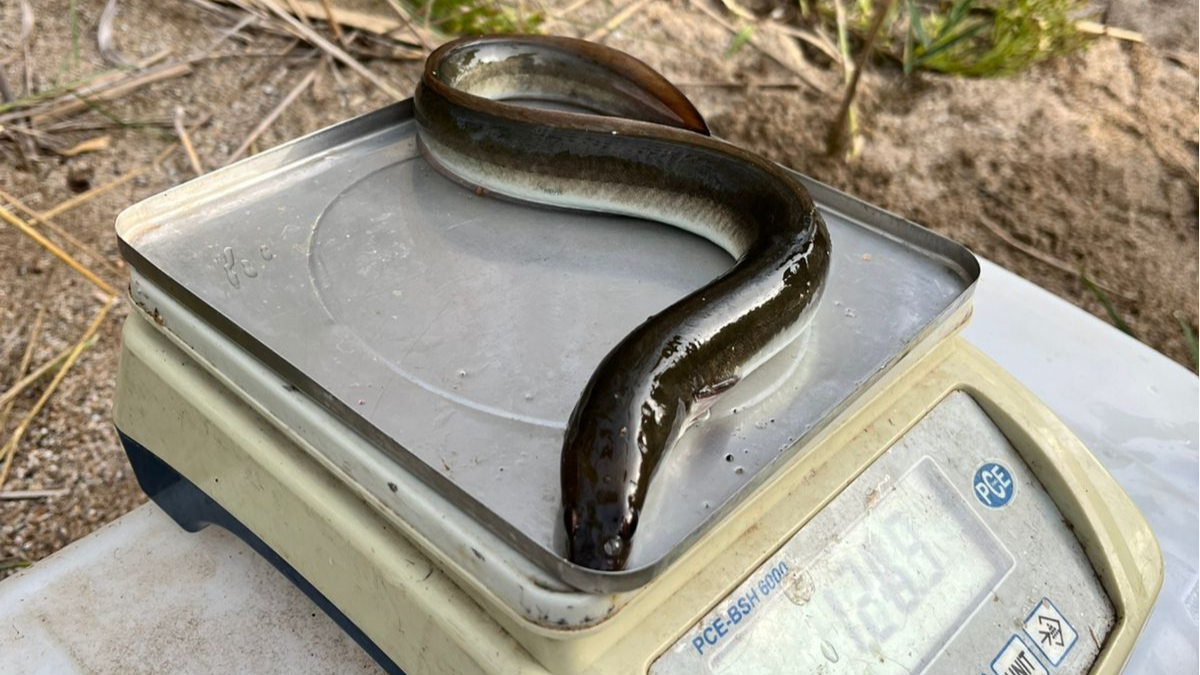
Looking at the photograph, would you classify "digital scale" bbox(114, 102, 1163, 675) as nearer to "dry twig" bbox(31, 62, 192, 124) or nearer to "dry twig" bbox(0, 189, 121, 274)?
"dry twig" bbox(0, 189, 121, 274)

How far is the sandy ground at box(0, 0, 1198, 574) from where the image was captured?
85.7 inches

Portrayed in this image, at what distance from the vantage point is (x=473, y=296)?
1.05 m

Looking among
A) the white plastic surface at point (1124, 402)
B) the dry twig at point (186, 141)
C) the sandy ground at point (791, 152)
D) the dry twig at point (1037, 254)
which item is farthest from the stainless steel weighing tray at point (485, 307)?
the dry twig at point (1037, 254)

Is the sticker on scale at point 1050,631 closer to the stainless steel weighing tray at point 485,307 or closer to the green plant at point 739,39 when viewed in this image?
the stainless steel weighing tray at point 485,307

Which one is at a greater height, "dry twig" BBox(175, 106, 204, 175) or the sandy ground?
"dry twig" BBox(175, 106, 204, 175)

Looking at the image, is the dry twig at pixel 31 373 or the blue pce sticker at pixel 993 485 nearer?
the blue pce sticker at pixel 993 485

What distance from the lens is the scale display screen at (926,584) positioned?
0.90m

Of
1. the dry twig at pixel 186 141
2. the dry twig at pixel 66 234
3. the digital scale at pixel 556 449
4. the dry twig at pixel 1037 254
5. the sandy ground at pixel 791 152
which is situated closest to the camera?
the digital scale at pixel 556 449

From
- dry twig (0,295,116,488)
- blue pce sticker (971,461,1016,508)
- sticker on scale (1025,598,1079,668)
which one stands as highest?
blue pce sticker (971,461,1016,508)

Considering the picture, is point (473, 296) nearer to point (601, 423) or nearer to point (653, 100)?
point (601, 423)

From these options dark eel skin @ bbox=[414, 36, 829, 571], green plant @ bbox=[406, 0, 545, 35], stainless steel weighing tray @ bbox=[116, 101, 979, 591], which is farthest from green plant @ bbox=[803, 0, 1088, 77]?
stainless steel weighing tray @ bbox=[116, 101, 979, 591]

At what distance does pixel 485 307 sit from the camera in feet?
3.41

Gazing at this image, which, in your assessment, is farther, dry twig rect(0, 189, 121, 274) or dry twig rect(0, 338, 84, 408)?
dry twig rect(0, 189, 121, 274)

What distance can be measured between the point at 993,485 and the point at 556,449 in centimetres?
57
